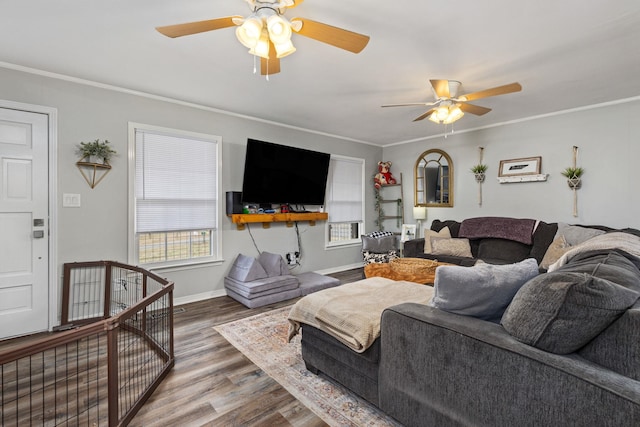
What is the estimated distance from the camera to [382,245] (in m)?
5.39

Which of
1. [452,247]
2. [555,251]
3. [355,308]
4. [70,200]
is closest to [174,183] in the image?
[70,200]

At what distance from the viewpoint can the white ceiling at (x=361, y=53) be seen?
6.86 feet

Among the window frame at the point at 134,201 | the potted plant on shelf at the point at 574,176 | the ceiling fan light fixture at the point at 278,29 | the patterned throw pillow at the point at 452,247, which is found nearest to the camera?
the ceiling fan light fixture at the point at 278,29

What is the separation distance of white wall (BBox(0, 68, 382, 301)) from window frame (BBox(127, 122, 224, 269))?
5 cm

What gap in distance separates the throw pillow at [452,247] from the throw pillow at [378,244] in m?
0.84

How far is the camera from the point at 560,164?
4.32m

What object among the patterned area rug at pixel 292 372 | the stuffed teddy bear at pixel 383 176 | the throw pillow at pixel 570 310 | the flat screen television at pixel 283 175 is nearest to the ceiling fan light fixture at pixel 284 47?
the throw pillow at pixel 570 310

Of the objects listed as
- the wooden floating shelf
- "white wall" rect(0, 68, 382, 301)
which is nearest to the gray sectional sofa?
the wooden floating shelf

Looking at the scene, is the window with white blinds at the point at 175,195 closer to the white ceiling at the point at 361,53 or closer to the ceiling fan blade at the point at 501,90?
the white ceiling at the point at 361,53

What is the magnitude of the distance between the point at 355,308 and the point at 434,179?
14.3 feet

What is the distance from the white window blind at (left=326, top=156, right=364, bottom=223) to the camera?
5.67 metres

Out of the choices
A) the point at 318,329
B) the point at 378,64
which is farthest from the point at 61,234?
the point at 378,64

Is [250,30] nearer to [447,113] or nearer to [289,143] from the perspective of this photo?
[447,113]

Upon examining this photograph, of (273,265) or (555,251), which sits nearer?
(555,251)
